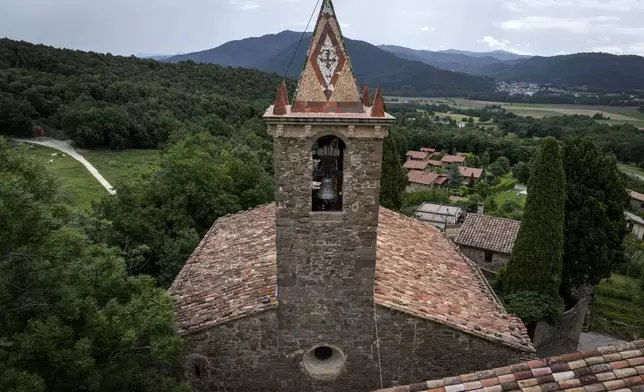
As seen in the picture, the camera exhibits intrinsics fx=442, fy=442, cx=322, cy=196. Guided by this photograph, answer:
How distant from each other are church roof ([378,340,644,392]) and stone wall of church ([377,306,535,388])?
373 cm

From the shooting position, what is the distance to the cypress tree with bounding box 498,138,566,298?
19.5 metres

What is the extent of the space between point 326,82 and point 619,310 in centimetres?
2676

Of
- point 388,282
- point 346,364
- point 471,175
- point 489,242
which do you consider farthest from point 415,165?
point 346,364

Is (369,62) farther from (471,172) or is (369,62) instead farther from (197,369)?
(197,369)

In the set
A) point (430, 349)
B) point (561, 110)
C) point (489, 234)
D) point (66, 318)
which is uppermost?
point (66, 318)

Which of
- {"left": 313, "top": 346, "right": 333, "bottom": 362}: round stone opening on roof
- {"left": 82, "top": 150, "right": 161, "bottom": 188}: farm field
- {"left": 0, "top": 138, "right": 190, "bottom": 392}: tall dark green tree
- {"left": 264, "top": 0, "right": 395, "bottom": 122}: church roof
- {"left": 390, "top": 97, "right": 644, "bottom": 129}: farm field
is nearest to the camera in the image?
{"left": 0, "top": 138, "right": 190, "bottom": 392}: tall dark green tree

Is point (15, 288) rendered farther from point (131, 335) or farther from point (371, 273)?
point (371, 273)

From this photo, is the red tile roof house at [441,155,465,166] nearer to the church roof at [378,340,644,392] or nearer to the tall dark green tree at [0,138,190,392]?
the tall dark green tree at [0,138,190,392]

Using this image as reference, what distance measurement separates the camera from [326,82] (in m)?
8.66

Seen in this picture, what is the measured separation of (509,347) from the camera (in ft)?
32.5

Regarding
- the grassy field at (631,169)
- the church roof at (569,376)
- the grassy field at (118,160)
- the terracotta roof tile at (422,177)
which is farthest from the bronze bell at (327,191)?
the grassy field at (631,169)

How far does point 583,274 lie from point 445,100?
16606cm

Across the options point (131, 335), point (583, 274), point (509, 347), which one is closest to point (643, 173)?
point (583, 274)

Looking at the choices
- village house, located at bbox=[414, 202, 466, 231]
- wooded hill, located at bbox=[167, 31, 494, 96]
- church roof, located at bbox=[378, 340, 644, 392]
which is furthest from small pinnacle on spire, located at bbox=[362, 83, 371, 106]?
wooded hill, located at bbox=[167, 31, 494, 96]
